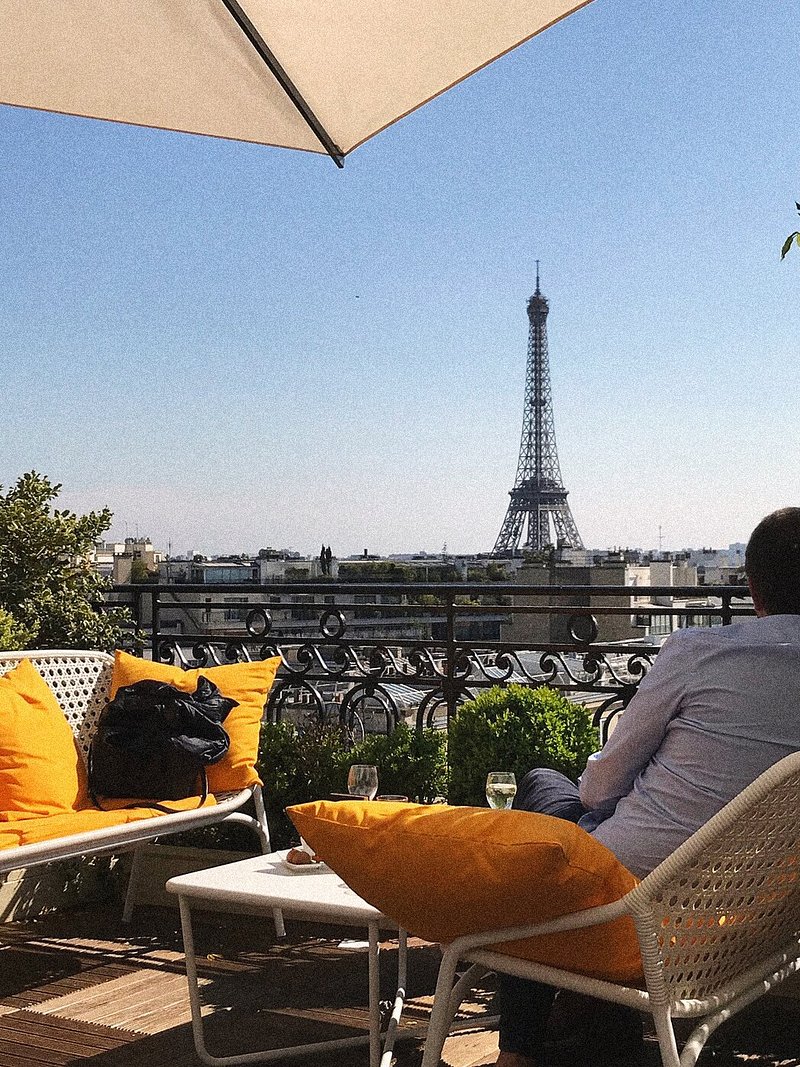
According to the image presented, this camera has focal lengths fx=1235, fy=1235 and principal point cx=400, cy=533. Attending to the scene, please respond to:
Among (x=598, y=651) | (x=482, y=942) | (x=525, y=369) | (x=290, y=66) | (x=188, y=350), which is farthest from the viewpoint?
(x=525, y=369)

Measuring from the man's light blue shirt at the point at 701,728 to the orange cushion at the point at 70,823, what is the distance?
1.74 m

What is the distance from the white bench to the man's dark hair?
2.01 m

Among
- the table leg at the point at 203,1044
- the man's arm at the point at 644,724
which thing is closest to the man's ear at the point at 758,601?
the man's arm at the point at 644,724

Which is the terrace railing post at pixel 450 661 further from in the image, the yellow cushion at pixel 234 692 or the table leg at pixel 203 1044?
the table leg at pixel 203 1044

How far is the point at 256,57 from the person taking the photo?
9.73 ft

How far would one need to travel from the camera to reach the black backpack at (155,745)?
3.89 metres

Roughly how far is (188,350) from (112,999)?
18.0 meters

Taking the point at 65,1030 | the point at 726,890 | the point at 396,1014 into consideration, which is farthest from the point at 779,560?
the point at 65,1030

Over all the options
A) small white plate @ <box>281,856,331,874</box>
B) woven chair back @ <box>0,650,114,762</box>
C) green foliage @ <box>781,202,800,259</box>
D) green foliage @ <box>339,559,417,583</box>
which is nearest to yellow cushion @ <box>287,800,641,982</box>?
small white plate @ <box>281,856,331,874</box>

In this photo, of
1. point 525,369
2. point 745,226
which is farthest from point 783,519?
point 525,369

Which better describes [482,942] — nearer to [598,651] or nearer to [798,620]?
[798,620]

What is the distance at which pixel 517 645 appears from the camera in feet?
15.3

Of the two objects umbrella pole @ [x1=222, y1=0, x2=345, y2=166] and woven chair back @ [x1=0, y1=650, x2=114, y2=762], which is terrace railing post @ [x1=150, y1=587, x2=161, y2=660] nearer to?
woven chair back @ [x1=0, y1=650, x2=114, y2=762]

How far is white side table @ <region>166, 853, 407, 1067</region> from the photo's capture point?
104 inches
